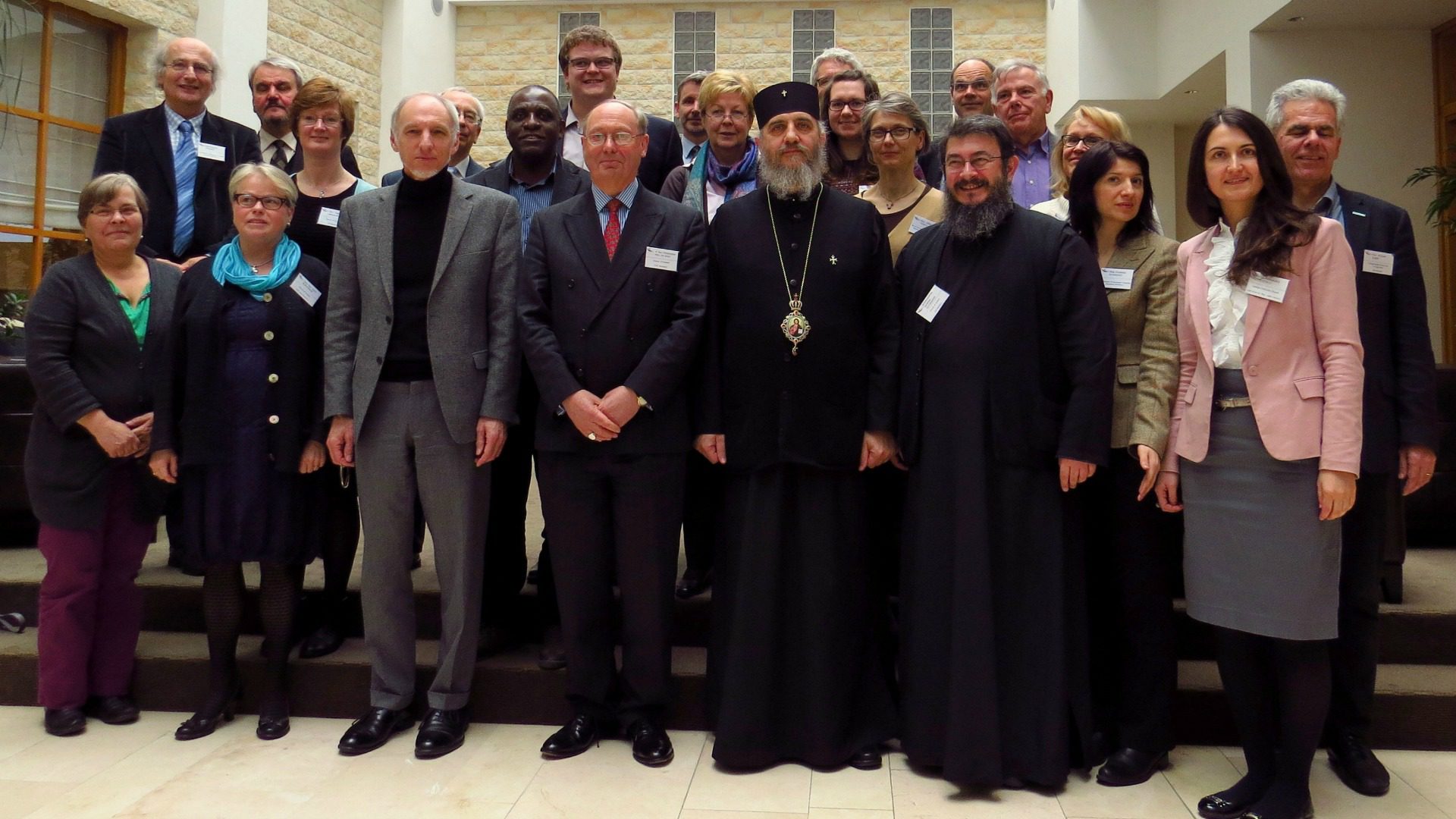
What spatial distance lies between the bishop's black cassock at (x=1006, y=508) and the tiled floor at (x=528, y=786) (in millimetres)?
167

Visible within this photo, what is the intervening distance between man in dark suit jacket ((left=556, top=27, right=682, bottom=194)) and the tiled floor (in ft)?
7.33

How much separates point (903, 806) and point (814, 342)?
1.26 metres

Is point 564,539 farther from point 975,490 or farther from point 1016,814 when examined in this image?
point 1016,814

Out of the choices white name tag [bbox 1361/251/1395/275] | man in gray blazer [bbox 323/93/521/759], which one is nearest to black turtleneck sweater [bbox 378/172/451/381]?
man in gray blazer [bbox 323/93/521/759]

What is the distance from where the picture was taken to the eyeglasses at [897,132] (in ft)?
10.2

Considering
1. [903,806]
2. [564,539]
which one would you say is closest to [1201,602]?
Answer: [903,806]

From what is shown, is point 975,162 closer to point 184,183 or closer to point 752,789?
point 752,789

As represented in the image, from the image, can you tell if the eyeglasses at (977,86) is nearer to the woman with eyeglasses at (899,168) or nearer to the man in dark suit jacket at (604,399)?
the woman with eyeglasses at (899,168)

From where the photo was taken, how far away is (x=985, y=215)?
282 centimetres

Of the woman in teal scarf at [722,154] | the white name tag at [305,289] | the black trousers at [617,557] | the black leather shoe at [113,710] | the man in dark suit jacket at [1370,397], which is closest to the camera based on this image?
the man in dark suit jacket at [1370,397]

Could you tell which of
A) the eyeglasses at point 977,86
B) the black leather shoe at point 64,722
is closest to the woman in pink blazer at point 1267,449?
the eyeglasses at point 977,86

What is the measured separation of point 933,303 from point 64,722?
2975mm

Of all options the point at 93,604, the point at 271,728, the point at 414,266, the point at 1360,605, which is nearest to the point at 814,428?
the point at 414,266

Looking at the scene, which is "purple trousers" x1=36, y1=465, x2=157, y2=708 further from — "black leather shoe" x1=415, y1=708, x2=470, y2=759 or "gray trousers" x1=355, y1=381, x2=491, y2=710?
"black leather shoe" x1=415, y1=708, x2=470, y2=759
